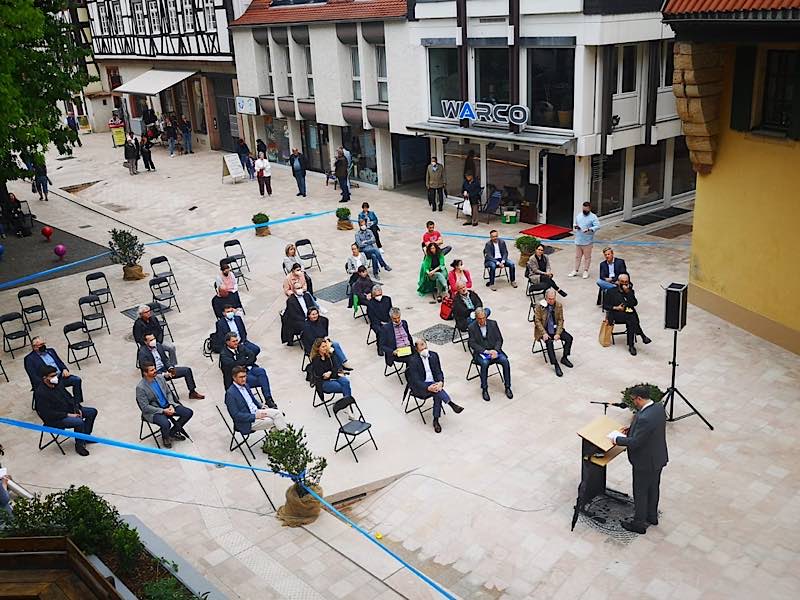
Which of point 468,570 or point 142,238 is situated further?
point 142,238

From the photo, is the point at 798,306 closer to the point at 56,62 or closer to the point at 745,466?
the point at 745,466

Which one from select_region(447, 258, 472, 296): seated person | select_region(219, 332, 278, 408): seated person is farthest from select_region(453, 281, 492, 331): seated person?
select_region(219, 332, 278, 408): seated person

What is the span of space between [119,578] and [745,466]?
26.3ft

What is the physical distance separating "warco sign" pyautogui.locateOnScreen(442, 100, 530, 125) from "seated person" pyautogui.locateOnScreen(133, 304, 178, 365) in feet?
38.1

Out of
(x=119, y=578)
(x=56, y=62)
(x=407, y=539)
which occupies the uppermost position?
(x=56, y=62)

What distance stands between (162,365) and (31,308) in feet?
16.9

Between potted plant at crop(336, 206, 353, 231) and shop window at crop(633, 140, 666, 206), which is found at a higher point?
shop window at crop(633, 140, 666, 206)

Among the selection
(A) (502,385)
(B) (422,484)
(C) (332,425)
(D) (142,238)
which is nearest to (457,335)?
(A) (502,385)

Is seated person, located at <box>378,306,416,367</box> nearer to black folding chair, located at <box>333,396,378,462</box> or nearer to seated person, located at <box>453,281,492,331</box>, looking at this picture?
black folding chair, located at <box>333,396,378,462</box>

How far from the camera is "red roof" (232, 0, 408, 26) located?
25531 millimetres

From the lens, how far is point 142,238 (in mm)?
24609

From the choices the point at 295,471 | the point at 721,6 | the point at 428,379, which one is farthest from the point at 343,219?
the point at 295,471

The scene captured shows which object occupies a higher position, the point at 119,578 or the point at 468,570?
the point at 119,578

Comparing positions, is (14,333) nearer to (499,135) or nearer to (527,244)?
(527,244)
